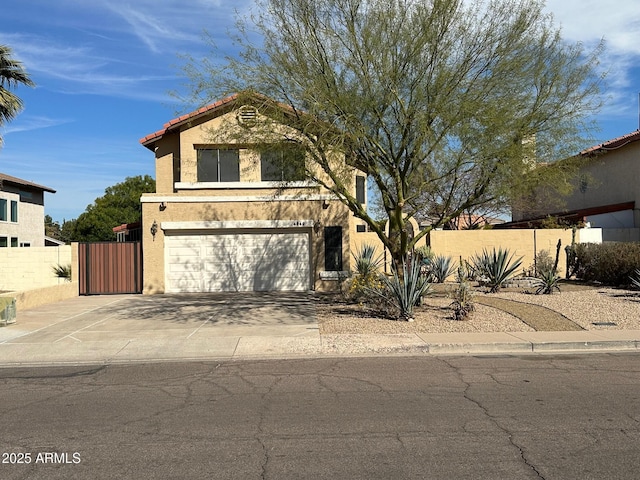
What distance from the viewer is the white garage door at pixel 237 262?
2069 centimetres

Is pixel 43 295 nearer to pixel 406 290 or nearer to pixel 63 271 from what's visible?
pixel 63 271

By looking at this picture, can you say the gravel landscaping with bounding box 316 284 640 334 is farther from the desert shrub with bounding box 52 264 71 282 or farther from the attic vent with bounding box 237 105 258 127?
the desert shrub with bounding box 52 264 71 282

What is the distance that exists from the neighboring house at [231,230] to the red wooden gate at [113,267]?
22.4 inches

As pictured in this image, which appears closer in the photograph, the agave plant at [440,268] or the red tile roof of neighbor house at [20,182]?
the agave plant at [440,268]

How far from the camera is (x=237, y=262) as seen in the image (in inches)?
818

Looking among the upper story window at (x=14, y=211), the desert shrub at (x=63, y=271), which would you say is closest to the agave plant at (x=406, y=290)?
the desert shrub at (x=63, y=271)

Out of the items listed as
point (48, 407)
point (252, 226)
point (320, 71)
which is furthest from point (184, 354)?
point (252, 226)

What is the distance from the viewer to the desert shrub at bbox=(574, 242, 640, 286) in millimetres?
19269

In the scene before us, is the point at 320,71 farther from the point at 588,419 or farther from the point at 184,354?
the point at 588,419

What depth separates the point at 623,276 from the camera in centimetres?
1955

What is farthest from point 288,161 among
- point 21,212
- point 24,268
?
point 21,212

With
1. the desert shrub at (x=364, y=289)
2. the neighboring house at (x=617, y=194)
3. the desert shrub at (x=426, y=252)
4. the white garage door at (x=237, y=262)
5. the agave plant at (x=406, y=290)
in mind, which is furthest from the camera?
the neighboring house at (x=617, y=194)

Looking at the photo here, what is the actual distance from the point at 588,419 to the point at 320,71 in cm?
916

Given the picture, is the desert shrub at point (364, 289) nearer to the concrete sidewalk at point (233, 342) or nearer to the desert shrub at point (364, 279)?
the desert shrub at point (364, 279)
